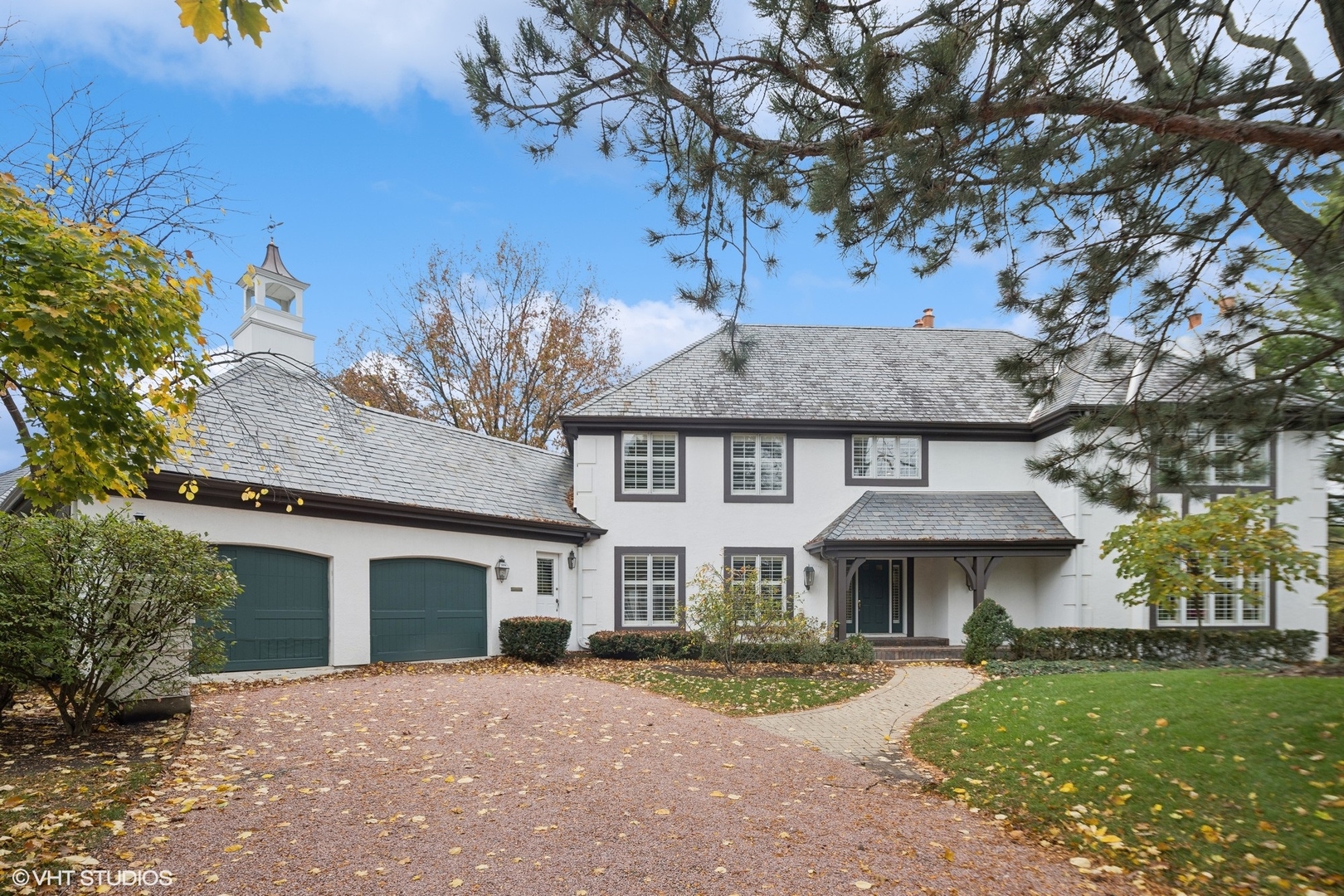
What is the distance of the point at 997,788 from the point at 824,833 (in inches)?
95.6

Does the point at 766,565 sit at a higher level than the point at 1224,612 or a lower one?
higher

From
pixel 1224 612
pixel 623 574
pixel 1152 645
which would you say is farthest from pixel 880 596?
pixel 1224 612

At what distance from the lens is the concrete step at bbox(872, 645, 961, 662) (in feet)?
56.8

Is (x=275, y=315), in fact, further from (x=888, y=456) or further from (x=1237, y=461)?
(x=1237, y=461)

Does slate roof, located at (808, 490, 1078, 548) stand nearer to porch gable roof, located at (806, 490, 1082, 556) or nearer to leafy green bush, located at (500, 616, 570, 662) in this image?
porch gable roof, located at (806, 490, 1082, 556)

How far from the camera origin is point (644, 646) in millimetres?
17078

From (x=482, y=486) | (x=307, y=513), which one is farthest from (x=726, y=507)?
(x=307, y=513)

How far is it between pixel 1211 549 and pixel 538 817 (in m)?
12.3

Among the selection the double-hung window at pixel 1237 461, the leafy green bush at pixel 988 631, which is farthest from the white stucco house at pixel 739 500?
the double-hung window at pixel 1237 461

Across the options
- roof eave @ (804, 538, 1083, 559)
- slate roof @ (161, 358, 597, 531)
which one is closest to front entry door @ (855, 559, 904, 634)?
roof eave @ (804, 538, 1083, 559)

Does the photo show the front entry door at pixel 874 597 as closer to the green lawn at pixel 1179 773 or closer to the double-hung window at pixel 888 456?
the double-hung window at pixel 888 456

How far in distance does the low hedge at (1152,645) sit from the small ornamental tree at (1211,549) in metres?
2.51

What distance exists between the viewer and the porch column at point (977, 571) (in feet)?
56.7

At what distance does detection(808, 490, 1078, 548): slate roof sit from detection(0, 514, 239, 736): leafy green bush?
12323 mm
